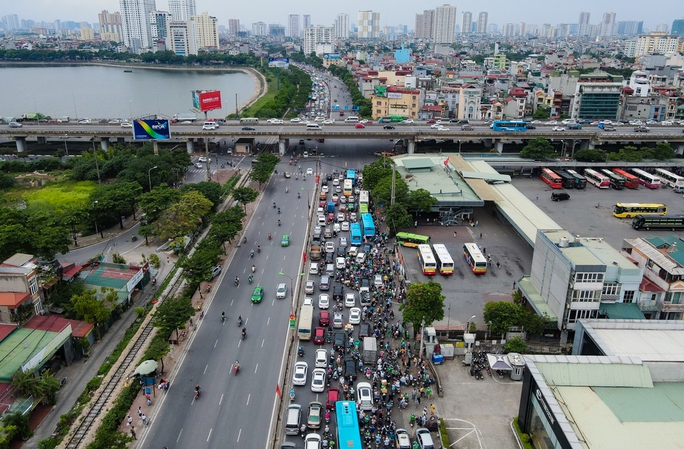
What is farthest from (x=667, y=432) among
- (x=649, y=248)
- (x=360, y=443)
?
→ (x=649, y=248)

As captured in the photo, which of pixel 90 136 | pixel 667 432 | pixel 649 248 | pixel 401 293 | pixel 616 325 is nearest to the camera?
pixel 667 432

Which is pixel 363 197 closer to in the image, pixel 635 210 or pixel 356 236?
pixel 356 236

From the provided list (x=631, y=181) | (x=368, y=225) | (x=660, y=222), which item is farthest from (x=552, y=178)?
(x=368, y=225)

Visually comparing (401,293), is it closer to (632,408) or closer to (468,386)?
(468,386)

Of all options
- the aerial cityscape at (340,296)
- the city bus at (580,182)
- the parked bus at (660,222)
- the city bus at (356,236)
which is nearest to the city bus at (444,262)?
the aerial cityscape at (340,296)

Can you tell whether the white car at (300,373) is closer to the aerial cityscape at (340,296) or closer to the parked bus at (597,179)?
the aerial cityscape at (340,296)

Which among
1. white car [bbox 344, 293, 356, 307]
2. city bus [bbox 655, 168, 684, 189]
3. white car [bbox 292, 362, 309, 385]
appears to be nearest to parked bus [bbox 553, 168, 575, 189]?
city bus [bbox 655, 168, 684, 189]

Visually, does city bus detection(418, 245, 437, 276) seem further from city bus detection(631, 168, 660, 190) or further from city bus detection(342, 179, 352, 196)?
city bus detection(631, 168, 660, 190)
